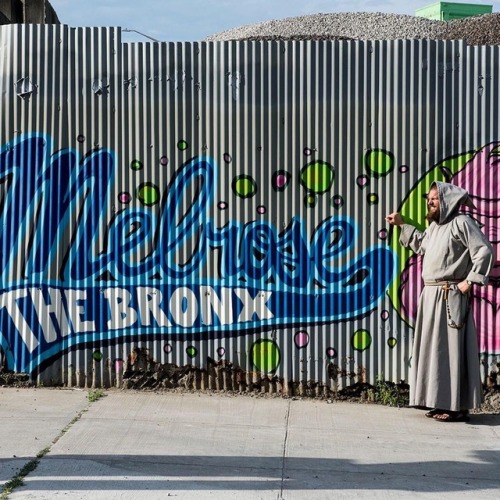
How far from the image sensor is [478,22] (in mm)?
20484

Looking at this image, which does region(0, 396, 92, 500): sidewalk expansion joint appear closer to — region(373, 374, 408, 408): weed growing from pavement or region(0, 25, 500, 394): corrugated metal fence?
region(0, 25, 500, 394): corrugated metal fence

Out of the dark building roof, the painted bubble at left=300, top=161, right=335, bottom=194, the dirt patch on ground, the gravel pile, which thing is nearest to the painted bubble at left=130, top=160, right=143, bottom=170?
the painted bubble at left=300, top=161, right=335, bottom=194

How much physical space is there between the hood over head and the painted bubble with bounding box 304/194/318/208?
102 centimetres

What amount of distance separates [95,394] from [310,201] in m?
2.35

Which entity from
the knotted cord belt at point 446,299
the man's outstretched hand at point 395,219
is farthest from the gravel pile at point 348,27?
the knotted cord belt at point 446,299

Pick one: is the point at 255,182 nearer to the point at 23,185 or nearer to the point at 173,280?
the point at 173,280

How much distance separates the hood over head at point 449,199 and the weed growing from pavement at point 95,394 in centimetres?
305

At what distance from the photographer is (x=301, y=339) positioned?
776cm

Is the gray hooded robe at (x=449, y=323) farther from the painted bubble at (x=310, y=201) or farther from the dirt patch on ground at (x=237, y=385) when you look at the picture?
the painted bubble at (x=310, y=201)

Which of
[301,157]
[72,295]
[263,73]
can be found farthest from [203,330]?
[263,73]

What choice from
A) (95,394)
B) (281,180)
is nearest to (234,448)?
(95,394)

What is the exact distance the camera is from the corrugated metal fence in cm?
768

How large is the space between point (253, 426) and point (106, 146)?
2641 mm

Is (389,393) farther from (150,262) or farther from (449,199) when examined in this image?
(150,262)
